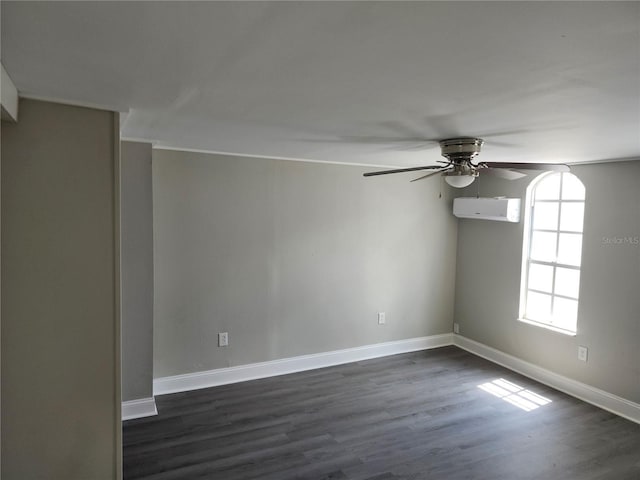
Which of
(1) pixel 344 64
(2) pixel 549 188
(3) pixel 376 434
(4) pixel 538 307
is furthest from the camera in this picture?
(4) pixel 538 307

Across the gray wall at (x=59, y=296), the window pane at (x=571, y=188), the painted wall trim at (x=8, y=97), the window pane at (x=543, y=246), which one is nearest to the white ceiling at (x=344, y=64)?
the painted wall trim at (x=8, y=97)

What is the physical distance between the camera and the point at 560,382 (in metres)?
4.04

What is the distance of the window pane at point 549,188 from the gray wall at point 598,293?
0.14m

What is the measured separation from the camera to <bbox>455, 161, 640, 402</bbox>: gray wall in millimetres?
3518

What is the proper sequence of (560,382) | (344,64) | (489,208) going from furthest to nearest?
(489,208)
(560,382)
(344,64)

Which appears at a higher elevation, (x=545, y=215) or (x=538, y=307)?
(x=545, y=215)

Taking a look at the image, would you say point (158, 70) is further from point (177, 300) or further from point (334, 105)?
point (177, 300)

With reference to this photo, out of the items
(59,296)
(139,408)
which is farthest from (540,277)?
(59,296)

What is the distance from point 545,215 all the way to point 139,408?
4.10m

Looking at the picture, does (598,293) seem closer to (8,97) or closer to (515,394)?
(515,394)

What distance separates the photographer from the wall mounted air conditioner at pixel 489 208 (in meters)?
4.34

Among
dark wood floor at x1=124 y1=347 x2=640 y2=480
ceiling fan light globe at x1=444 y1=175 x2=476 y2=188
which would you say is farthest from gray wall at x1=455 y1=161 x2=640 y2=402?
ceiling fan light globe at x1=444 y1=175 x2=476 y2=188

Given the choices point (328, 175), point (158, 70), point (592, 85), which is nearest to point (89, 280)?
point (158, 70)

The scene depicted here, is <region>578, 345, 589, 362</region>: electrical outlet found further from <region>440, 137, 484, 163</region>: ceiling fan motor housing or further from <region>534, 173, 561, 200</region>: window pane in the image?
<region>440, 137, 484, 163</region>: ceiling fan motor housing
